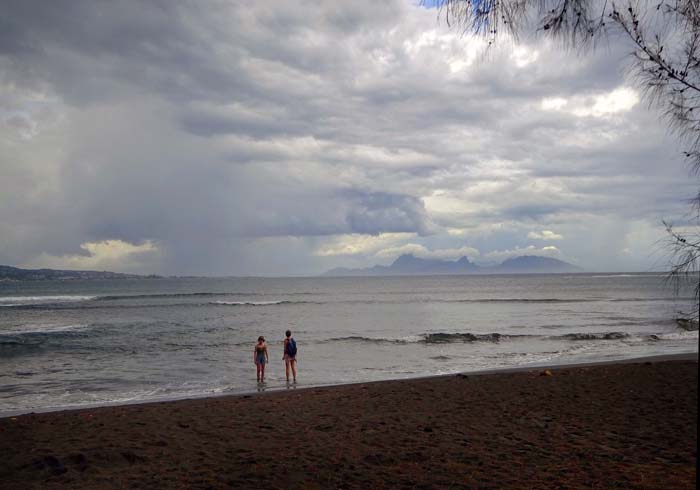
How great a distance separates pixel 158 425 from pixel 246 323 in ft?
107

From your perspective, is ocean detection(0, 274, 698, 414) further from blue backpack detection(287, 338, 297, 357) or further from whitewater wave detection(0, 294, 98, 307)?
whitewater wave detection(0, 294, 98, 307)

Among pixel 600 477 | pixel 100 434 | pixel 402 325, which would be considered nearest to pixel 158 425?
Answer: pixel 100 434

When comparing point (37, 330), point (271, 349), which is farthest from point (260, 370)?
point (37, 330)

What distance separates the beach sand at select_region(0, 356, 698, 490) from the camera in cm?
665

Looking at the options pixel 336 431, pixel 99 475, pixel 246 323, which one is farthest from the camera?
pixel 246 323

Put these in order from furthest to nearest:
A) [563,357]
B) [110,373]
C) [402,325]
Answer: [402,325], [563,357], [110,373]

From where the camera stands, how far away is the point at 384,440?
849 centimetres

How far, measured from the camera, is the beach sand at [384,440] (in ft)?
21.8

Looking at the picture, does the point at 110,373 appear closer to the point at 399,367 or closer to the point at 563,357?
the point at 399,367

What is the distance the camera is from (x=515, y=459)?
23.9ft

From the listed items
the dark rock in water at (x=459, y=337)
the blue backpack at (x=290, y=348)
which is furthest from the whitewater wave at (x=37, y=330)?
the dark rock in water at (x=459, y=337)

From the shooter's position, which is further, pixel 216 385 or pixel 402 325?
pixel 402 325

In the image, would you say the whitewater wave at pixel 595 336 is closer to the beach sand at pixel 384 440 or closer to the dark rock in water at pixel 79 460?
the beach sand at pixel 384 440

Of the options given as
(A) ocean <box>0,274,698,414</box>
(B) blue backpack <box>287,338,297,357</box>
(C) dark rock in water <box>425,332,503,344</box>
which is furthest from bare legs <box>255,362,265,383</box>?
(C) dark rock in water <box>425,332,503,344</box>
